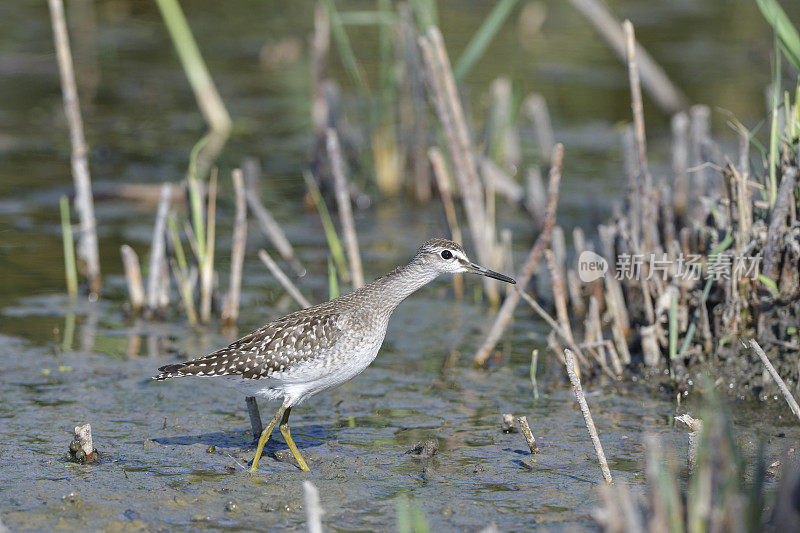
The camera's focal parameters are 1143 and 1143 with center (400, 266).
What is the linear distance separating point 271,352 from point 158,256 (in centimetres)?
283

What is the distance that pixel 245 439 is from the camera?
24.6 ft

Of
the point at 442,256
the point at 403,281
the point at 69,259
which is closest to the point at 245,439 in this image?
the point at 403,281

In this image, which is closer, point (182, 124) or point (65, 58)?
point (65, 58)

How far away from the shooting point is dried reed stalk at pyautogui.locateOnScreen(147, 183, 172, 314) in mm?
9461

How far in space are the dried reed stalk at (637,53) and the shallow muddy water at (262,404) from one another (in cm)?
48

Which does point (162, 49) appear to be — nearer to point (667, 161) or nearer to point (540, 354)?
point (667, 161)

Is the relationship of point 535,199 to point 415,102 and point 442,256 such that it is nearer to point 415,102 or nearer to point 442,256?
point 415,102

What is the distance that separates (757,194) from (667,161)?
19.3 feet

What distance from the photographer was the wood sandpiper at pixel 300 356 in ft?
22.7

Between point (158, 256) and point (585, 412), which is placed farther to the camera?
point (158, 256)

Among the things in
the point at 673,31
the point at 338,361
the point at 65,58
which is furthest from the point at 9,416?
Answer: the point at 673,31

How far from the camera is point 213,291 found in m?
9.81

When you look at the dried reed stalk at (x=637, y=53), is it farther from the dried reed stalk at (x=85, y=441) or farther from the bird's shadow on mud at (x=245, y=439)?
the dried reed stalk at (x=85, y=441)

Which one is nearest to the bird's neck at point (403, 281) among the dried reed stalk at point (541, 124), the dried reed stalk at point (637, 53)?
the dried reed stalk at point (541, 124)
